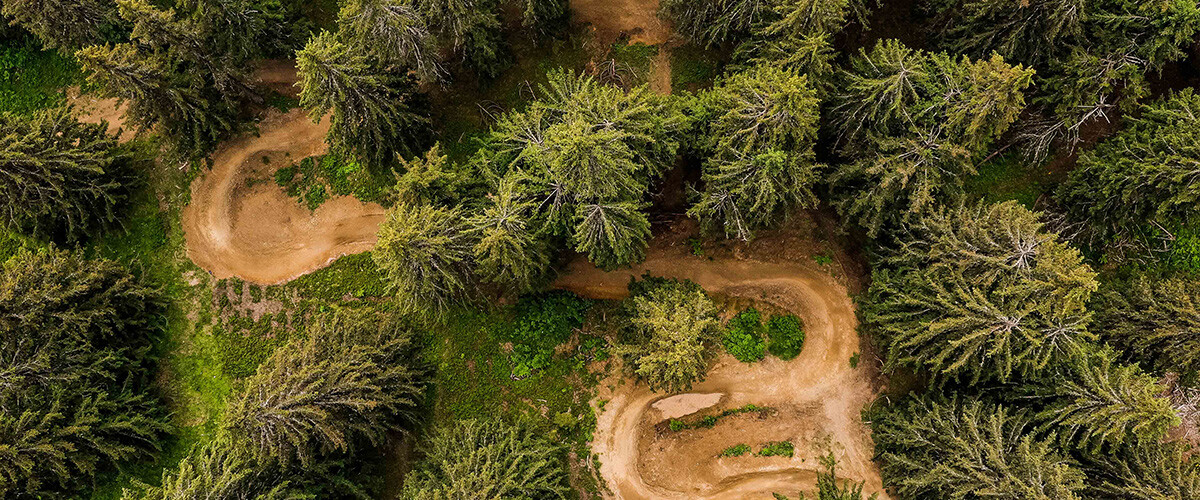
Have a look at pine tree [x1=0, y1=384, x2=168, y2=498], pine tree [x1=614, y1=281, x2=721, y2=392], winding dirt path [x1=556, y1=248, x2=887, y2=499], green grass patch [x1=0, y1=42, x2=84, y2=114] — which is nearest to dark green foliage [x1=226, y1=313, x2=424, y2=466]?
pine tree [x1=0, y1=384, x2=168, y2=498]

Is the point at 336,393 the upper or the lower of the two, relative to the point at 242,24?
lower

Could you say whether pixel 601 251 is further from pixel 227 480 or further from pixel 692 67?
pixel 227 480

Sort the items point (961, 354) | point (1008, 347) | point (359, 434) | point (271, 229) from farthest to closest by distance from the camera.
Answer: point (271, 229) → point (359, 434) → point (961, 354) → point (1008, 347)

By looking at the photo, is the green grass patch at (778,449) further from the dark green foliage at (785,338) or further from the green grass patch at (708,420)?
the dark green foliage at (785,338)

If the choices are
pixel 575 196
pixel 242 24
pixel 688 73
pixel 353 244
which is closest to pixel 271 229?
pixel 353 244

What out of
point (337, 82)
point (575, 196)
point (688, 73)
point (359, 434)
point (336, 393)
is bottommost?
point (359, 434)

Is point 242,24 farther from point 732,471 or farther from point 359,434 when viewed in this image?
point 732,471

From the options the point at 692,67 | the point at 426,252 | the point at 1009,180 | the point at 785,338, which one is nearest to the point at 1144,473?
the point at 785,338
